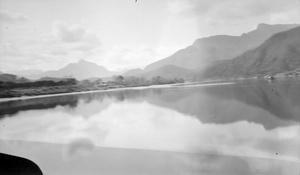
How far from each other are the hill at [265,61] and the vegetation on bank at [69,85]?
83 centimetres

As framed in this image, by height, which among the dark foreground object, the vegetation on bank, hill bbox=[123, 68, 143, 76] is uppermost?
hill bbox=[123, 68, 143, 76]

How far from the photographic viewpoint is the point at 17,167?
2.42m

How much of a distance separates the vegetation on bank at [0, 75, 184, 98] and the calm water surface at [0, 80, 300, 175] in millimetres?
267

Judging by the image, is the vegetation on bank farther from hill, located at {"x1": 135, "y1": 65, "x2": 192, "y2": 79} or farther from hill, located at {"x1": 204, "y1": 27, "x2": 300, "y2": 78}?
hill, located at {"x1": 204, "y1": 27, "x2": 300, "y2": 78}

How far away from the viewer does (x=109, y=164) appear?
8.73 ft

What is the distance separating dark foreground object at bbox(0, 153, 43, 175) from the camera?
7.80ft

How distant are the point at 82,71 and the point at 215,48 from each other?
270cm

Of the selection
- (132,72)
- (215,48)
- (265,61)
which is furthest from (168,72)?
(265,61)

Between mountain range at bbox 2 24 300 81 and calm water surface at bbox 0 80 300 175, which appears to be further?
mountain range at bbox 2 24 300 81

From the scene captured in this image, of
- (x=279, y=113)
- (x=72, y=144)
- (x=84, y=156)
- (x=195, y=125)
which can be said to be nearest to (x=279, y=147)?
(x=279, y=113)

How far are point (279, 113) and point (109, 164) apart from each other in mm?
2246

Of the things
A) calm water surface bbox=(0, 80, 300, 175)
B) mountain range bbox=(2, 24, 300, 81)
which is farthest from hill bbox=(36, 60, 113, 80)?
calm water surface bbox=(0, 80, 300, 175)

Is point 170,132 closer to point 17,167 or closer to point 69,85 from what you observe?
point 17,167

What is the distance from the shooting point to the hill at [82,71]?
4.35 metres
